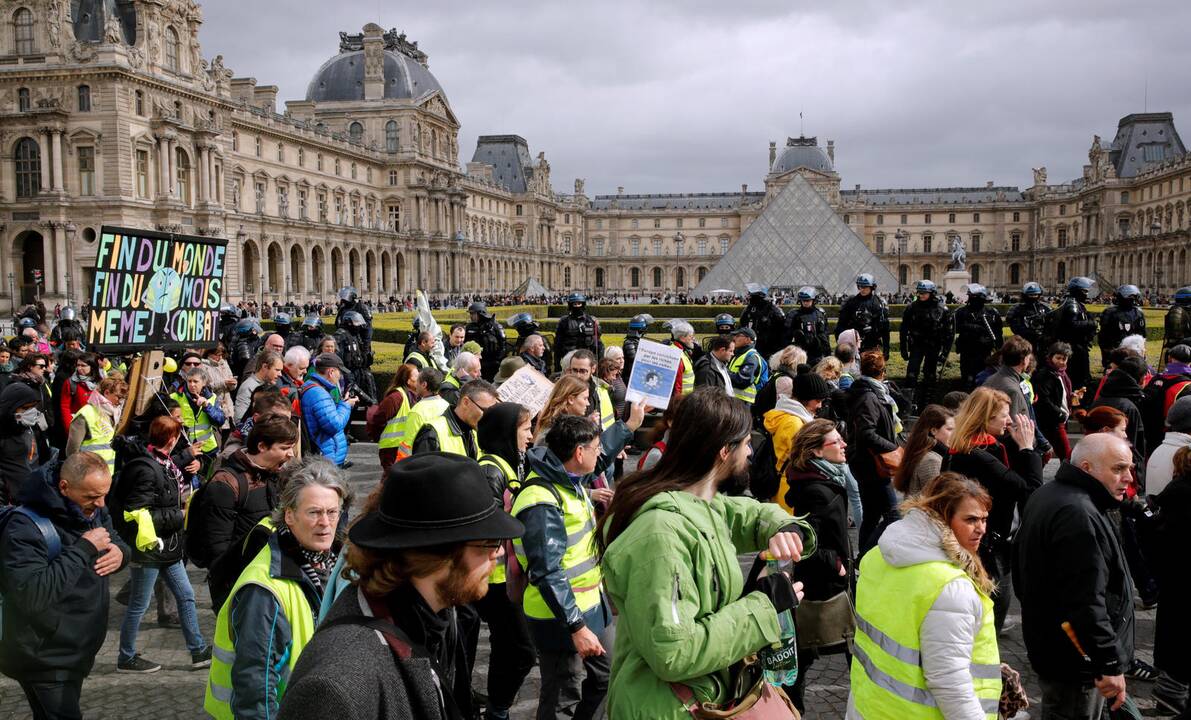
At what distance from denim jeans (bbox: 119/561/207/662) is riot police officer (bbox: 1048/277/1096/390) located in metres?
9.40

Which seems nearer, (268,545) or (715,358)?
(268,545)

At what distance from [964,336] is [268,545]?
9590 millimetres

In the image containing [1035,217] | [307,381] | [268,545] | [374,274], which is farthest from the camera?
[1035,217]

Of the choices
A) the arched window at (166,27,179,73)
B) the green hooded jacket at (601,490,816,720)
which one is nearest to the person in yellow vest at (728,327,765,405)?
the green hooded jacket at (601,490,816,720)

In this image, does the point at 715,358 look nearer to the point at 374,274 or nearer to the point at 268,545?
the point at 268,545

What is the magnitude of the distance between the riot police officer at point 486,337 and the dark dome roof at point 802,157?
93.4m

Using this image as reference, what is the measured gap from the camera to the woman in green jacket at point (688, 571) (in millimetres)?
2129

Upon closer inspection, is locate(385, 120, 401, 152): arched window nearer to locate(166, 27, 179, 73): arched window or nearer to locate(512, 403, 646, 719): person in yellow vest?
locate(166, 27, 179, 73): arched window

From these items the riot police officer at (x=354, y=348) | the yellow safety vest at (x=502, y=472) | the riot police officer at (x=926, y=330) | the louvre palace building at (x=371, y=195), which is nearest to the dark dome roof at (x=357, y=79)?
the louvre palace building at (x=371, y=195)

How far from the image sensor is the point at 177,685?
4809mm

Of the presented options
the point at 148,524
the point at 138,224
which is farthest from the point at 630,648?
the point at 138,224

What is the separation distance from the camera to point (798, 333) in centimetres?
1077

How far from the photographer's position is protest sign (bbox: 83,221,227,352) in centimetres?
→ 577

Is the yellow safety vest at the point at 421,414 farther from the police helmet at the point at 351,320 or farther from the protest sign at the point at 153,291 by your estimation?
the police helmet at the point at 351,320
